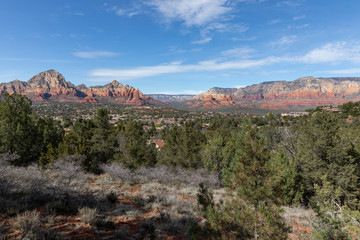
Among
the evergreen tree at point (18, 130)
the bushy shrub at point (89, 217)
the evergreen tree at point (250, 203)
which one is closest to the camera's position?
the evergreen tree at point (250, 203)

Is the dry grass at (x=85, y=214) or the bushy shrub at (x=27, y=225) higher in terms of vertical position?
the bushy shrub at (x=27, y=225)

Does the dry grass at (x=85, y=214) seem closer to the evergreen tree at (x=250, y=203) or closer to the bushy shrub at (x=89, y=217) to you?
the bushy shrub at (x=89, y=217)

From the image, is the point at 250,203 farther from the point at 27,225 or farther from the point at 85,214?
the point at 27,225

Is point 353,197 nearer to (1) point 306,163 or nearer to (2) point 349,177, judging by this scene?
(2) point 349,177

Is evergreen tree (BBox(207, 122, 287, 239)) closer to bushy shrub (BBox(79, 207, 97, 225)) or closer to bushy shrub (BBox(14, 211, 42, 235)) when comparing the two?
bushy shrub (BBox(79, 207, 97, 225))

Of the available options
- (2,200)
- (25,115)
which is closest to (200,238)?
(2,200)

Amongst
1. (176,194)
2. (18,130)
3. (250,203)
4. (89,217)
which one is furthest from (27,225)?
(18,130)

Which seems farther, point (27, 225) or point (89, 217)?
point (89, 217)

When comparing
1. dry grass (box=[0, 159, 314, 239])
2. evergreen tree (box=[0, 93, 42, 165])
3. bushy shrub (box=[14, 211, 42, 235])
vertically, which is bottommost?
dry grass (box=[0, 159, 314, 239])

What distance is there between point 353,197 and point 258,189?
1365cm

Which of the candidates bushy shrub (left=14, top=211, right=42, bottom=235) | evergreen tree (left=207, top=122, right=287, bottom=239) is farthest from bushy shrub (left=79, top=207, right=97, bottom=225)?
evergreen tree (left=207, top=122, right=287, bottom=239)

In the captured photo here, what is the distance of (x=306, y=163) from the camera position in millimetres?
15492

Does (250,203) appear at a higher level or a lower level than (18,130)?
lower

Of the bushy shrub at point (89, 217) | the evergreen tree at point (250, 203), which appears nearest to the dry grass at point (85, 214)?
the bushy shrub at point (89, 217)
